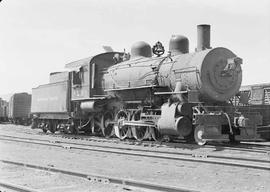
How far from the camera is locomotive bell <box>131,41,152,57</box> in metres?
17.5

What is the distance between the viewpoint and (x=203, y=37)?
14438mm

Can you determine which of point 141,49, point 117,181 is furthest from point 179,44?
point 117,181

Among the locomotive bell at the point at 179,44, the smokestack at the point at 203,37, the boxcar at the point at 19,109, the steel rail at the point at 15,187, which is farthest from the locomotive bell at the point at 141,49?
the boxcar at the point at 19,109

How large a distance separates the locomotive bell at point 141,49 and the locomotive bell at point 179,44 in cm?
224

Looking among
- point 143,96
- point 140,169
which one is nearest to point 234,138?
point 143,96

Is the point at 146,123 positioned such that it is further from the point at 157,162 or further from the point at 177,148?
the point at 157,162

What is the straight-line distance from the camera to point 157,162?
9594 millimetres

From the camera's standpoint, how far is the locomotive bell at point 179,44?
15.3 metres

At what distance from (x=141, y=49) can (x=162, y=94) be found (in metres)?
3.39

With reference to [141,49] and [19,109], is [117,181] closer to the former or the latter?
[141,49]

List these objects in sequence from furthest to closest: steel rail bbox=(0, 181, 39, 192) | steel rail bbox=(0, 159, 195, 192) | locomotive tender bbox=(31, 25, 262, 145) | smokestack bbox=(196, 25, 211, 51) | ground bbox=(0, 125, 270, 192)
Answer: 1. smokestack bbox=(196, 25, 211, 51)
2. locomotive tender bbox=(31, 25, 262, 145)
3. ground bbox=(0, 125, 270, 192)
4. steel rail bbox=(0, 181, 39, 192)
5. steel rail bbox=(0, 159, 195, 192)

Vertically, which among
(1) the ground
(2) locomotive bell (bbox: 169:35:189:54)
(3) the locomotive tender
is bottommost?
(1) the ground

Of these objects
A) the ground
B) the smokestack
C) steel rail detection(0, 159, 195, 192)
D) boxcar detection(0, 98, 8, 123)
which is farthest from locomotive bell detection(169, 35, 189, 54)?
boxcar detection(0, 98, 8, 123)

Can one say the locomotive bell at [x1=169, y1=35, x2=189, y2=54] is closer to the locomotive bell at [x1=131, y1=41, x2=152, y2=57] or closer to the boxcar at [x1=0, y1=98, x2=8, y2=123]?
the locomotive bell at [x1=131, y1=41, x2=152, y2=57]
